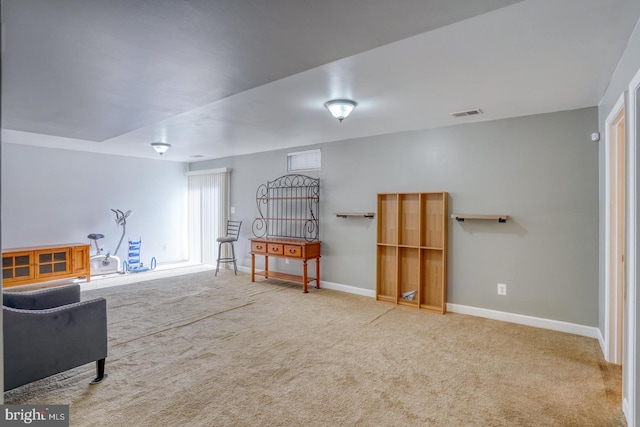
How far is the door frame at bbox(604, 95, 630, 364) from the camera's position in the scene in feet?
9.20

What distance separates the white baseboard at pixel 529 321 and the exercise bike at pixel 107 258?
611 centimetres

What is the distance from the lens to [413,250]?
453cm

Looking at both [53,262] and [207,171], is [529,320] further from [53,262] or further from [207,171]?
[53,262]

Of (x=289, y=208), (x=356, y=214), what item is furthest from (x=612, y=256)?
(x=289, y=208)

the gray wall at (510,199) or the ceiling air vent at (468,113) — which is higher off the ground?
the ceiling air vent at (468,113)

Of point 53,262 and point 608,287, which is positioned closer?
point 608,287

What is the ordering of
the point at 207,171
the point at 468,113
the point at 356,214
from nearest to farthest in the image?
the point at 468,113 → the point at 356,214 → the point at 207,171

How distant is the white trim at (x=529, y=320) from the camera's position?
3.44 metres

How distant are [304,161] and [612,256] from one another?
4.17 metres

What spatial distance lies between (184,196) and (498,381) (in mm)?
7227

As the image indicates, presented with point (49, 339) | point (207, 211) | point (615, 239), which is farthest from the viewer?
point (207, 211)

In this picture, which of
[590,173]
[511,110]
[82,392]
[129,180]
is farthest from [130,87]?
[129,180]

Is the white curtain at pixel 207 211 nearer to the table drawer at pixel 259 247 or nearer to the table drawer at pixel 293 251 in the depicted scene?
the table drawer at pixel 259 247

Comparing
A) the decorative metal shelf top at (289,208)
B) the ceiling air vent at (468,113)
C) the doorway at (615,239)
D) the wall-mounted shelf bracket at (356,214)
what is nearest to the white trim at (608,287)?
the doorway at (615,239)
